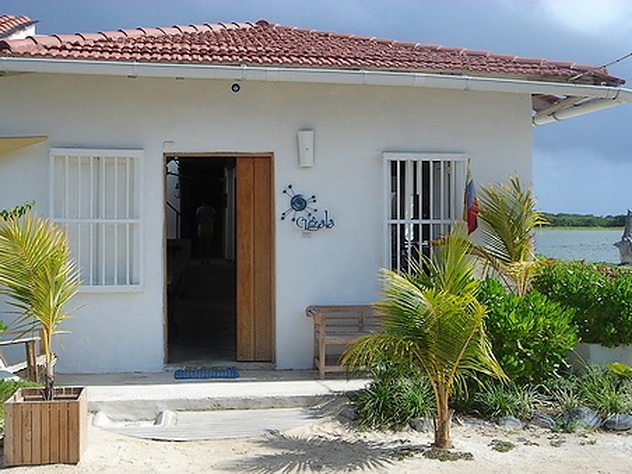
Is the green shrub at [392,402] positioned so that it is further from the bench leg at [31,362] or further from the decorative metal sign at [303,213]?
the bench leg at [31,362]

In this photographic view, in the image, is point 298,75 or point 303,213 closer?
point 298,75

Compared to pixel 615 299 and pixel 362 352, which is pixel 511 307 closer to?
pixel 615 299

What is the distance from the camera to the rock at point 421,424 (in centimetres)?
694

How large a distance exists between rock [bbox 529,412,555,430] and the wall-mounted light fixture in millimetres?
3745

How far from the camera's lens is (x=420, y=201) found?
30.6 feet

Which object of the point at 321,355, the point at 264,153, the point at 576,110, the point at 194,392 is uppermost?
the point at 576,110

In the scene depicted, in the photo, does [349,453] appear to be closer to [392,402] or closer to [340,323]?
[392,402]

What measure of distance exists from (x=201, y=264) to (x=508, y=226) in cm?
1005

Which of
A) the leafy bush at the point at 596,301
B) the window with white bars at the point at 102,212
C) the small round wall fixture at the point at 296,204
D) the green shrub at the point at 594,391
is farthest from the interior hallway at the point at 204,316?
the leafy bush at the point at 596,301

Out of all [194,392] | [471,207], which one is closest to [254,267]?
[194,392]

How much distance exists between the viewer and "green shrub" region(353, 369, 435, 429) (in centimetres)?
701

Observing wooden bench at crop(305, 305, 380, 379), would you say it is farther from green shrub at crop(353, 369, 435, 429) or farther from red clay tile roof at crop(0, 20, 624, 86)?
red clay tile roof at crop(0, 20, 624, 86)

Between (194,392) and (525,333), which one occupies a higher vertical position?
(525,333)

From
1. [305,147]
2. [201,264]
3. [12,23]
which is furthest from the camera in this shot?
[201,264]
